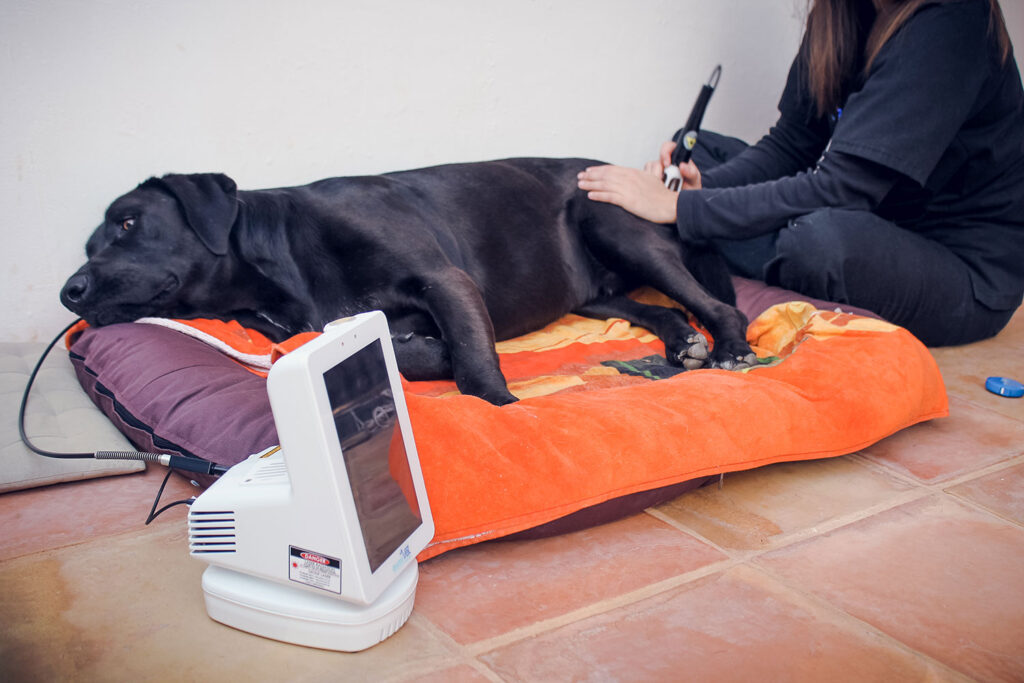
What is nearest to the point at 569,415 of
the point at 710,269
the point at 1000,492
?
the point at 1000,492

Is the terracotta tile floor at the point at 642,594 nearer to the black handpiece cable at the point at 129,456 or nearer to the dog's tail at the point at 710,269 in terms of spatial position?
the black handpiece cable at the point at 129,456

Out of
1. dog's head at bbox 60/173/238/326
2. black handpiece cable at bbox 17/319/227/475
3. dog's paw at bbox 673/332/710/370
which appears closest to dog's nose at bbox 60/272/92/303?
dog's head at bbox 60/173/238/326

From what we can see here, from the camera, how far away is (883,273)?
7.36 ft

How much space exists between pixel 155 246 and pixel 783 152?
2187 millimetres

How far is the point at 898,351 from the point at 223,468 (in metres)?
1.53

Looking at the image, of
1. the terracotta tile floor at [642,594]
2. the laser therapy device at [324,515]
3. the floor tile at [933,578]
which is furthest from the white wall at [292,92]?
the floor tile at [933,578]

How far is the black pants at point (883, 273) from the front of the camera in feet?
7.30

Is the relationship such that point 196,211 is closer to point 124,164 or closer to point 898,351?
point 124,164

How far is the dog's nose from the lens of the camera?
183 cm

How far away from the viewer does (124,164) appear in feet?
7.04

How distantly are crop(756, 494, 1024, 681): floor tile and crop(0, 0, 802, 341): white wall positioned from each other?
1.87m

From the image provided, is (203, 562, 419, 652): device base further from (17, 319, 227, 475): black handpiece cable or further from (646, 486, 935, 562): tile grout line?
(646, 486, 935, 562): tile grout line

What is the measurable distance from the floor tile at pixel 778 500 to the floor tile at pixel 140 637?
59cm

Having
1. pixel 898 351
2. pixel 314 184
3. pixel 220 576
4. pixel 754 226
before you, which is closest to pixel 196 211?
pixel 314 184
